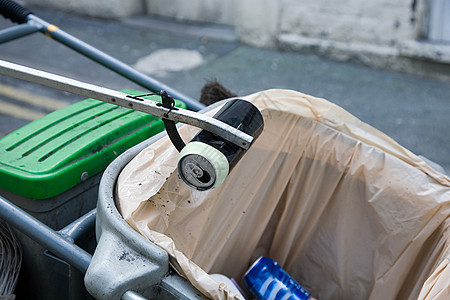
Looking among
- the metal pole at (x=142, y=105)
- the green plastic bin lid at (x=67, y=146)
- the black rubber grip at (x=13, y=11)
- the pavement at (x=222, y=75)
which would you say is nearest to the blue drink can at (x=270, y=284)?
the green plastic bin lid at (x=67, y=146)

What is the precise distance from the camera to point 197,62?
14.4ft

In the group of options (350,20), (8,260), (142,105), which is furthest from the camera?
(350,20)

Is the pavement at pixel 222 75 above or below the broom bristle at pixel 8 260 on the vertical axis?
below

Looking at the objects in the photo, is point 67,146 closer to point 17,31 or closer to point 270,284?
point 17,31

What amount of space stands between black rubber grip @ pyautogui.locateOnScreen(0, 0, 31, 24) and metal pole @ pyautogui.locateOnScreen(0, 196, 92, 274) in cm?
96

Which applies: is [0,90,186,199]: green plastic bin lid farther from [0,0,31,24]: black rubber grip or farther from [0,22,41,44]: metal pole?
[0,0,31,24]: black rubber grip

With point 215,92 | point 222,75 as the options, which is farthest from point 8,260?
point 222,75

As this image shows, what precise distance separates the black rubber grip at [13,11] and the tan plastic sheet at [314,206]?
0.97 m

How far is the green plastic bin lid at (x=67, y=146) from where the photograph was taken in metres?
1.37

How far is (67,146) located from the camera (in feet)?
4.86

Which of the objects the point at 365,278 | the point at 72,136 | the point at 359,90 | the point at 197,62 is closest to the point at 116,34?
the point at 197,62

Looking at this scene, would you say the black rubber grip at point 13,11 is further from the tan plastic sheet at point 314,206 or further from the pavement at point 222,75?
the pavement at point 222,75

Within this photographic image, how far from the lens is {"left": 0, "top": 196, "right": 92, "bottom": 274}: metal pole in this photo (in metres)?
1.13

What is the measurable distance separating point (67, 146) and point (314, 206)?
0.80 m
